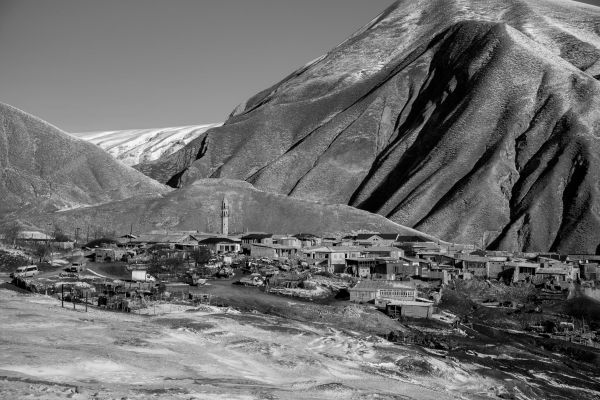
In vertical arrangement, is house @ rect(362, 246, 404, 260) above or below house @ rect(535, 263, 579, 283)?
above

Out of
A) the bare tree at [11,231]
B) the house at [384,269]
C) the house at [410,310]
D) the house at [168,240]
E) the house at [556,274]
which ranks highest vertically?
the bare tree at [11,231]

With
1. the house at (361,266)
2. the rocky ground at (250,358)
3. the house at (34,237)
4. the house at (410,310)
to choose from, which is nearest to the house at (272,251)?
the house at (361,266)

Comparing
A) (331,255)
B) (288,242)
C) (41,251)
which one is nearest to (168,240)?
(288,242)

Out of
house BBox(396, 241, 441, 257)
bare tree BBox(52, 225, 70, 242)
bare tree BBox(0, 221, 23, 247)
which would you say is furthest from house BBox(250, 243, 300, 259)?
bare tree BBox(0, 221, 23, 247)

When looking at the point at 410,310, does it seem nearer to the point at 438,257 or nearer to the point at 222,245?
the point at 438,257

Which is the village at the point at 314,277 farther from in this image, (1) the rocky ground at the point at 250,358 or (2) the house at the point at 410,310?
(1) the rocky ground at the point at 250,358

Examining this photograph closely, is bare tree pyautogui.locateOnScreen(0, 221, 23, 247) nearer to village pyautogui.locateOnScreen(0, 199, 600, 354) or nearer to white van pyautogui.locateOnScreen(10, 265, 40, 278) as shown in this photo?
village pyautogui.locateOnScreen(0, 199, 600, 354)
